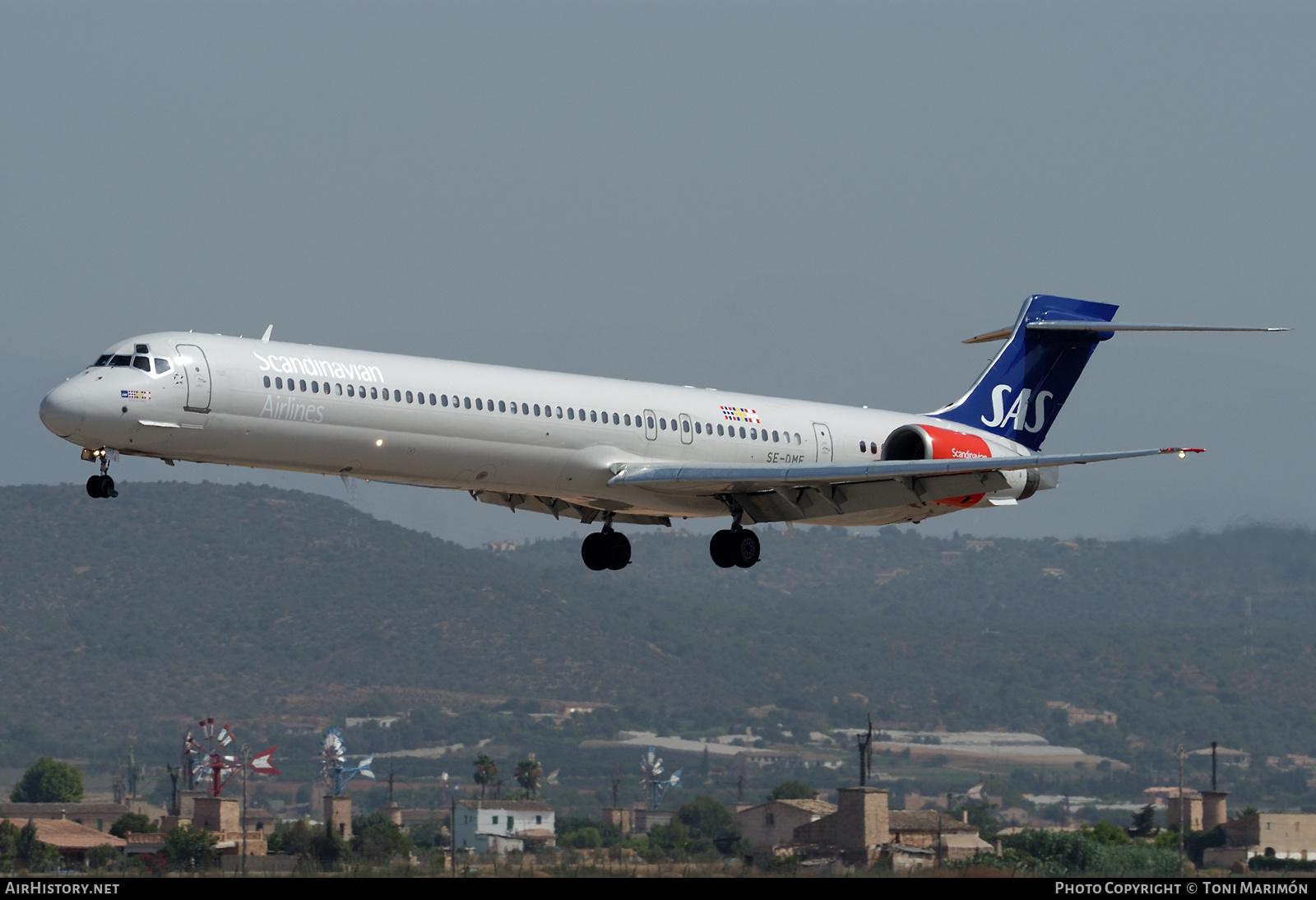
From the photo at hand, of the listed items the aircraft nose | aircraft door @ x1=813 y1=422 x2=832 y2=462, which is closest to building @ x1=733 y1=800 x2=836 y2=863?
aircraft door @ x1=813 y1=422 x2=832 y2=462

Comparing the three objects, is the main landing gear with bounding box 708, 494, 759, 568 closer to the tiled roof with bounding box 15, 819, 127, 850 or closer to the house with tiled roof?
the house with tiled roof

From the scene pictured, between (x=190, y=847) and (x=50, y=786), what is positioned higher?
(x=190, y=847)

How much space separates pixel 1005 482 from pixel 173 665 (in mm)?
170034

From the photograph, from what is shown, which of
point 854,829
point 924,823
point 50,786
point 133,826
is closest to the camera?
point 854,829

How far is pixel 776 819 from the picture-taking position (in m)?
77.5

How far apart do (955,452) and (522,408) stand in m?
9.85

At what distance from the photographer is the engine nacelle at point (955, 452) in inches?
1544

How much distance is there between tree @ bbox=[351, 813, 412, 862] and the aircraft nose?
1196 inches

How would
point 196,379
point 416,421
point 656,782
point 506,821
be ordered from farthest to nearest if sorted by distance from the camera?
point 656,782 → point 506,821 → point 416,421 → point 196,379

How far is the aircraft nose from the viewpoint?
2958cm

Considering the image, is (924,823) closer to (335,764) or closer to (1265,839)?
(1265,839)

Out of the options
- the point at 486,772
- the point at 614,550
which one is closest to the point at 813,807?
the point at 614,550

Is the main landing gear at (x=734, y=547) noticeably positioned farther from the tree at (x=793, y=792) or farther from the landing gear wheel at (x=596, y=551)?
the tree at (x=793, y=792)

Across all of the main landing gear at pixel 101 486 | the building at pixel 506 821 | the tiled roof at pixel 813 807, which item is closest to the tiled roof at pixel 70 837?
the building at pixel 506 821
